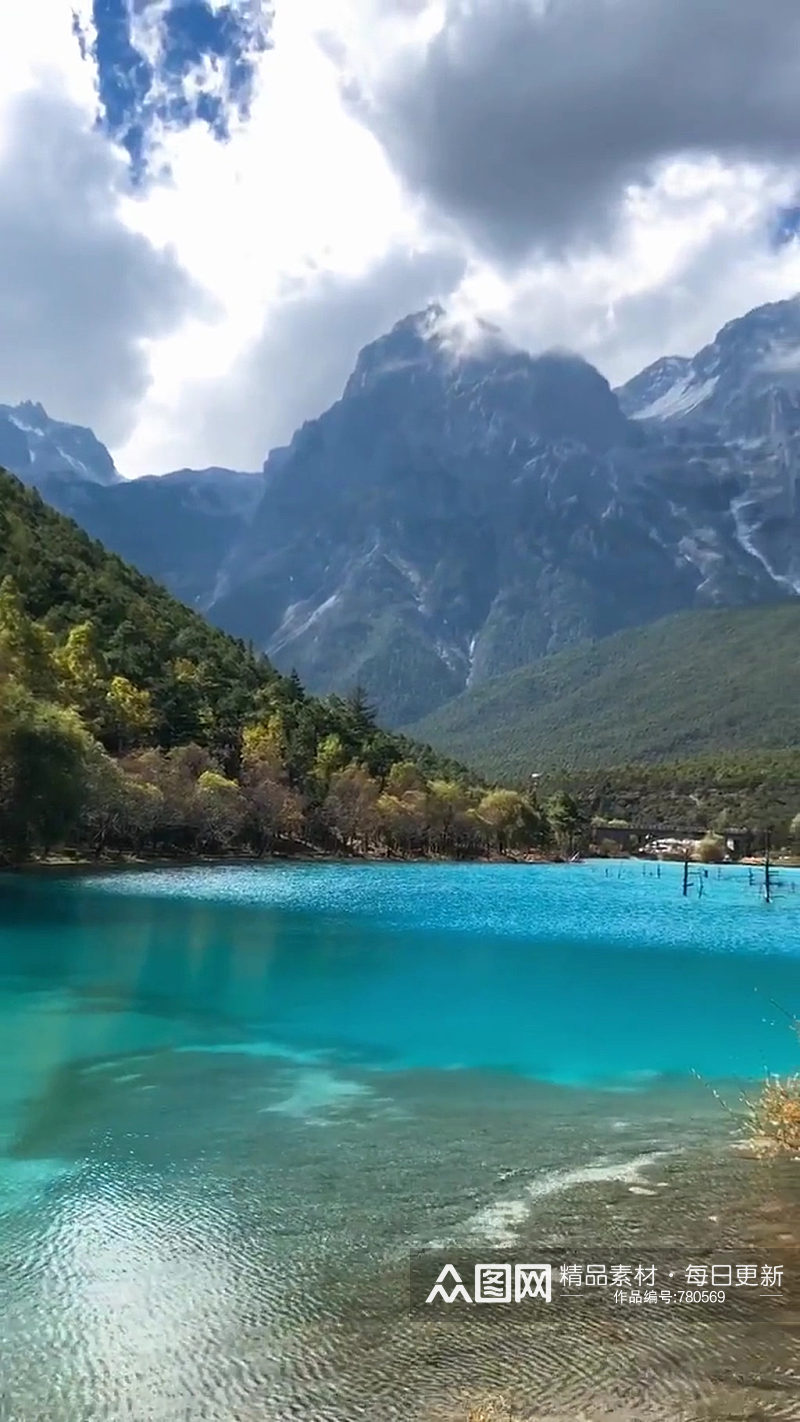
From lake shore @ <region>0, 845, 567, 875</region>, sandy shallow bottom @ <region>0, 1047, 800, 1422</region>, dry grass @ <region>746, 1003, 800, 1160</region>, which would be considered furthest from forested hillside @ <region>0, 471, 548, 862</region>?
dry grass @ <region>746, 1003, 800, 1160</region>

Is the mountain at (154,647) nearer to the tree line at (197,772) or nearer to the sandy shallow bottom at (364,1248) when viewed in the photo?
the tree line at (197,772)

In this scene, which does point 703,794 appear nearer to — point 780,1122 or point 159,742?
point 159,742

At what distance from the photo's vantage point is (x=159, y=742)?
84.7 meters

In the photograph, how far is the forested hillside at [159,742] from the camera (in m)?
52.7

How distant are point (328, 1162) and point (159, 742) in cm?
7429

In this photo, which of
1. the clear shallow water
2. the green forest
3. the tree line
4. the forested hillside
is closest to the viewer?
the clear shallow water

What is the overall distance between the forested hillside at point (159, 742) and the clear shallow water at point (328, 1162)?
66.0 feet

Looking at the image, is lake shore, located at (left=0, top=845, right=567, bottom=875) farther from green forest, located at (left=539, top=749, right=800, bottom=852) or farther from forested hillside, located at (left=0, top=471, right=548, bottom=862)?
green forest, located at (left=539, top=749, right=800, bottom=852)

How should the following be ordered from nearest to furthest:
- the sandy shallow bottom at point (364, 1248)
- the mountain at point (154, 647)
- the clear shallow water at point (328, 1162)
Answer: the sandy shallow bottom at point (364, 1248)
the clear shallow water at point (328, 1162)
the mountain at point (154, 647)

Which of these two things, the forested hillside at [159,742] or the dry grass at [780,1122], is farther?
the forested hillside at [159,742]

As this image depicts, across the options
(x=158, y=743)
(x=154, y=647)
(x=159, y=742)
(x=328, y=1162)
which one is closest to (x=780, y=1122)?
(x=328, y=1162)

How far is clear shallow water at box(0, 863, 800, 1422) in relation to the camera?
290 inches

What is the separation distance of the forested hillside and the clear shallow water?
66.0 feet

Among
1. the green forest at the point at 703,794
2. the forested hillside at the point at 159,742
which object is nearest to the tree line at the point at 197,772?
the forested hillside at the point at 159,742
